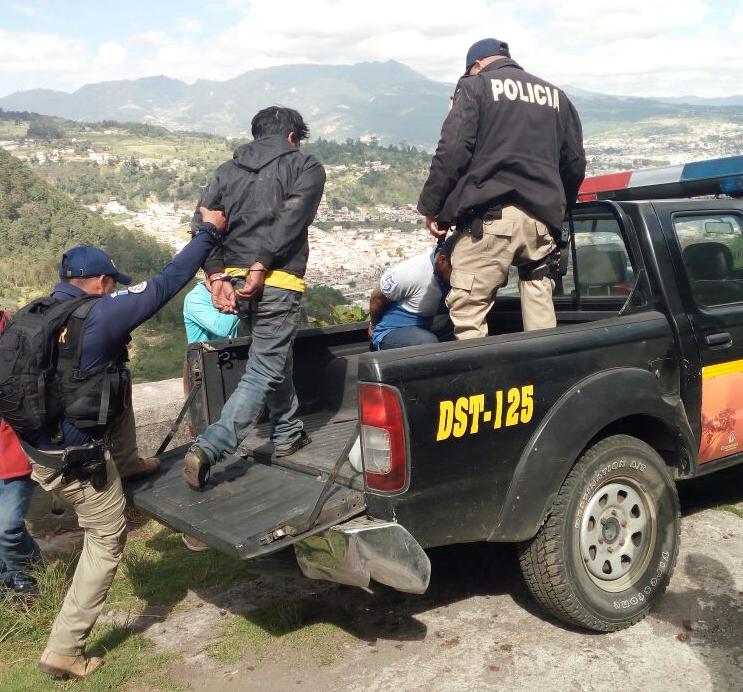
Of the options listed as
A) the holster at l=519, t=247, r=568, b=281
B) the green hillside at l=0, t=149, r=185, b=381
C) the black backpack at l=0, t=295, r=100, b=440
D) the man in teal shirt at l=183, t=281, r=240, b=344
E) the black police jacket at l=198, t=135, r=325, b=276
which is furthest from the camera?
the green hillside at l=0, t=149, r=185, b=381

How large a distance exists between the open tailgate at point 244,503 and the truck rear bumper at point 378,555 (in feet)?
0.33

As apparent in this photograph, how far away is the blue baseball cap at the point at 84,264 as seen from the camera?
319 centimetres

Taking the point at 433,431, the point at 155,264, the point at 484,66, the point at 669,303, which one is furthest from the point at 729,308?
the point at 155,264

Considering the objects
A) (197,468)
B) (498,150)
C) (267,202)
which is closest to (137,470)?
(197,468)

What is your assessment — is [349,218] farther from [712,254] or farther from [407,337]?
[712,254]

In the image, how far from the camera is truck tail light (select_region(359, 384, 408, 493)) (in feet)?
8.64

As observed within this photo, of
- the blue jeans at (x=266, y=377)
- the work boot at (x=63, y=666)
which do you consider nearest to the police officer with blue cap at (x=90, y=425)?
the work boot at (x=63, y=666)

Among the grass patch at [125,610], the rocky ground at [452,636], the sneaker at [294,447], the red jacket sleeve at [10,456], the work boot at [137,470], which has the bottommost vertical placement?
the grass patch at [125,610]

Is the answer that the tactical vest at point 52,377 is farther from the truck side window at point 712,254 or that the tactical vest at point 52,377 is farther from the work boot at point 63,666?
the truck side window at point 712,254

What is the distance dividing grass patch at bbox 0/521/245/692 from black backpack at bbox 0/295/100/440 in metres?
1.02

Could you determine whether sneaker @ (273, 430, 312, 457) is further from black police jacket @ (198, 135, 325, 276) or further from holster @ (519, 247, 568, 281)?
holster @ (519, 247, 568, 281)

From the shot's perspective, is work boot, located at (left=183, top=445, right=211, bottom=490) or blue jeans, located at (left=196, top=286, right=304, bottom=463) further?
blue jeans, located at (left=196, top=286, right=304, bottom=463)

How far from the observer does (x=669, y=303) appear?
3553 millimetres

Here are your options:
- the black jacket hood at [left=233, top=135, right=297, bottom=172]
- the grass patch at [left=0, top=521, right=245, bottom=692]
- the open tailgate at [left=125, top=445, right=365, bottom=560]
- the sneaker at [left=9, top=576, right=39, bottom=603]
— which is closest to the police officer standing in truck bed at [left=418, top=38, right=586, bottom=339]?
the black jacket hood at [left=233, top=135, right=297, bottom=172]
